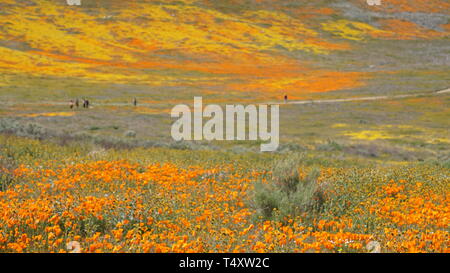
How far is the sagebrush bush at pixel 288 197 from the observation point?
6852 mm

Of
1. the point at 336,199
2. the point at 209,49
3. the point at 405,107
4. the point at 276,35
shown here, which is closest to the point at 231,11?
the point at 276,35

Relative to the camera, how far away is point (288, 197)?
24.0ft

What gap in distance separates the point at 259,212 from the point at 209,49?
3583 inches
